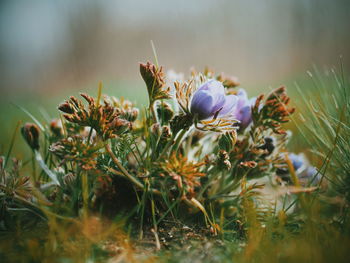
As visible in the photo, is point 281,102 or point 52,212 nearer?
point 52,212

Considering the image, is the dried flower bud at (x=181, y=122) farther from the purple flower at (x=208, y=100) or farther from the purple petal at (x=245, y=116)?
the purple petal at (x=245, y=116)

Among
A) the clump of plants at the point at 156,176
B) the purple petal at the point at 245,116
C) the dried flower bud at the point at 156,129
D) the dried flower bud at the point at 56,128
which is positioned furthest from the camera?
the dried flower bud at the point at 56,128

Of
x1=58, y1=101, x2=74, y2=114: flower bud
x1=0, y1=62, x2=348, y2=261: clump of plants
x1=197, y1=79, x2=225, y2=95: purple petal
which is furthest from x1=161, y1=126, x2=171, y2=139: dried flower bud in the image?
x1=58, y1=101, x2=74, y2=114: flower bud

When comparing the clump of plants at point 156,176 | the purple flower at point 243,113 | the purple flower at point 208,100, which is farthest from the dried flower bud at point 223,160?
the purple flower at point 243,113

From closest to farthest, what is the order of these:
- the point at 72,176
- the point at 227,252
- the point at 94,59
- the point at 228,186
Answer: the point at 227,252 < the point at 72,176 < the point at 228,186 < the point at 94,59

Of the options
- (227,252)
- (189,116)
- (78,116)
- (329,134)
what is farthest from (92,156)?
(329,134)

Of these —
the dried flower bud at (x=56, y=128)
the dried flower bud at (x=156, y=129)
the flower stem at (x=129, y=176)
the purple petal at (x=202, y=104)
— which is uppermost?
the purple petal at (x=202, y=104)

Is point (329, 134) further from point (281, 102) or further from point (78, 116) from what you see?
point (78, 116)

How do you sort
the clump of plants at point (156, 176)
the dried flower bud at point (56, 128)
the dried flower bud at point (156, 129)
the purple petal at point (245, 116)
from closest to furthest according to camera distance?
the clump of plants at point (156, 176), the dried flower bud at point (156, 129), the purple petal at point (245, 116), the dried flower bud at point (56, 128)
